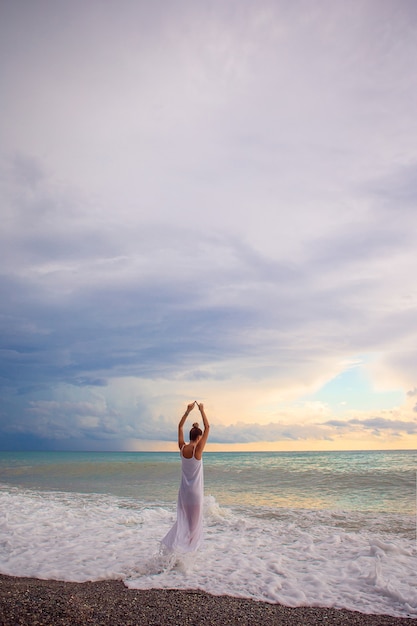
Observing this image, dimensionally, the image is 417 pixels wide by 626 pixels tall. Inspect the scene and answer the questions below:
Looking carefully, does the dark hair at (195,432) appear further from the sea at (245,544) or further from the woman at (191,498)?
the sea at (245,544)

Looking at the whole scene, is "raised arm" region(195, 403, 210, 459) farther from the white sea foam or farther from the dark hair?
the white sea foam

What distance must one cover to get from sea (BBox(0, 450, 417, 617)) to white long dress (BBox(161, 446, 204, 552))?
1.00 ft

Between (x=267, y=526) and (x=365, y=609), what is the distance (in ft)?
22.3

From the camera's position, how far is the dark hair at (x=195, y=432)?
28.6ft

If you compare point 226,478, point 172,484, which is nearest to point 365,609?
point 172,484

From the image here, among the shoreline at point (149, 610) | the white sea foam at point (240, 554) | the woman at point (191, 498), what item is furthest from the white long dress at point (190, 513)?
the shoreline at point (149, 610)

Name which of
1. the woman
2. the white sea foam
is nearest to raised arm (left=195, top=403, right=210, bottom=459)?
the woman

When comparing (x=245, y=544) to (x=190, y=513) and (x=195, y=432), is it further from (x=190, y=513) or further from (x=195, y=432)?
(x=195, y=432)

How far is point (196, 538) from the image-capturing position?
8.62 m

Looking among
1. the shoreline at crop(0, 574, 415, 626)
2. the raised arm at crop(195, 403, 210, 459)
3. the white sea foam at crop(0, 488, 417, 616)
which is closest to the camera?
the shoreline at crop(0, 574, 415, 626)

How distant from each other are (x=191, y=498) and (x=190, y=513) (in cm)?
28

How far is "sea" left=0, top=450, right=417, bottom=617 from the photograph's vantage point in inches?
292

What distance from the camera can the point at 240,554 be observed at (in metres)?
9.67

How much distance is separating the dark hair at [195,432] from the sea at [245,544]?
2141 millimetres
